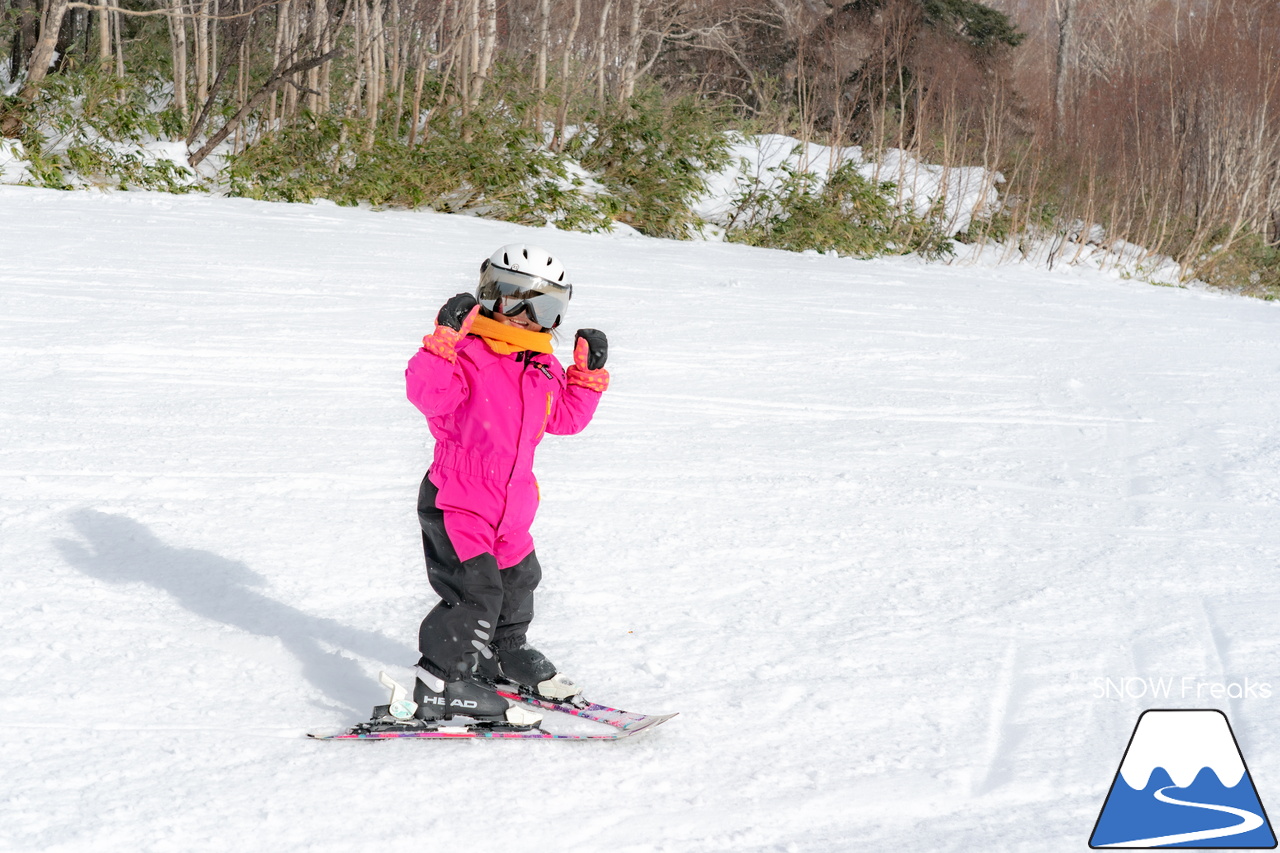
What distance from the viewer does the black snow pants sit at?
279 cm

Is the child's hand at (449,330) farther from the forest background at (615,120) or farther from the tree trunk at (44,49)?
the tree trunk at (44,49)

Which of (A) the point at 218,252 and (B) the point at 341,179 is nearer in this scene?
(A) the point at 218,252

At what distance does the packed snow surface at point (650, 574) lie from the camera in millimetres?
2627

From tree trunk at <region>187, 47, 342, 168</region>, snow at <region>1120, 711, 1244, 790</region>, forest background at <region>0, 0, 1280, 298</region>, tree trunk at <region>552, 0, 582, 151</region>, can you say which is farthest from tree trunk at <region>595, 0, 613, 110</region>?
snow at <region>1120, 711, 1244, 790</region>

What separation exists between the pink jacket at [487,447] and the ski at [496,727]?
1.41 feet

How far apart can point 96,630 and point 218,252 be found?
6.03m

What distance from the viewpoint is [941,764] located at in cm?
285

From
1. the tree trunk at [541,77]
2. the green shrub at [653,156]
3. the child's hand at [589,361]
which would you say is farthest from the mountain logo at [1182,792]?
the tree trunk at [541,77]

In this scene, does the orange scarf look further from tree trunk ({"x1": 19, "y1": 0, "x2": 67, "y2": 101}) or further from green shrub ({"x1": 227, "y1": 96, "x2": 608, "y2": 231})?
tree trunk ({"x1": 19, "y1": 0, "x2": 67, "y2": 101})

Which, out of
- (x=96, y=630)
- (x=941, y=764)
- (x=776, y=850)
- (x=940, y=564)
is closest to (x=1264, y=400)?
(x=940, y=564)

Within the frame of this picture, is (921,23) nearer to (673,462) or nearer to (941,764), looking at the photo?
(673,462)

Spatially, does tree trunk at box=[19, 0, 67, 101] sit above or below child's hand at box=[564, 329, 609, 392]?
above

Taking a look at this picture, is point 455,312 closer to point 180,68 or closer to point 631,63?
point 180,68

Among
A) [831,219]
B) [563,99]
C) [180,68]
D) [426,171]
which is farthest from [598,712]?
[831,219]
